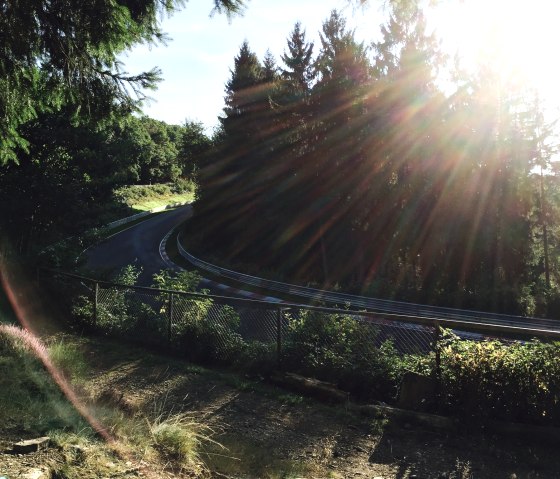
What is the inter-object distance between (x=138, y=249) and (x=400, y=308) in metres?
26.2

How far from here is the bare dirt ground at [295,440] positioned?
4527mm

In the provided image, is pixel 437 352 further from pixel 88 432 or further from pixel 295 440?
pixel 88 432

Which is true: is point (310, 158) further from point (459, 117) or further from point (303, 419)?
point (303, 419)

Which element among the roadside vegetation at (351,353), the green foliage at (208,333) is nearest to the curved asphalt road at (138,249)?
the roadside vegetation at (351,353)

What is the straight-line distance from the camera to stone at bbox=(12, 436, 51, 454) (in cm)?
347

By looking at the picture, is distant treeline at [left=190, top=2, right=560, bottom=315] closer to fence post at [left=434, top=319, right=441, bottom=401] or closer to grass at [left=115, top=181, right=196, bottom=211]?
fence post at [left=434, top=319, right=441, bottom=401]

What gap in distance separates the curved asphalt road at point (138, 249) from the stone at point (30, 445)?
20255 mm

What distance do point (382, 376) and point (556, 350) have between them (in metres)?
2.24

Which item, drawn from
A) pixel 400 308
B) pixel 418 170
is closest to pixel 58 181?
pixel 400 308

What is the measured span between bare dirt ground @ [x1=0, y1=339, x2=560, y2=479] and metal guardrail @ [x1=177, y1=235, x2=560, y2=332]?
7504 millimetres

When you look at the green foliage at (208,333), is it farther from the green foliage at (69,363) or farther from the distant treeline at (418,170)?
the distant treeline at (418,170)

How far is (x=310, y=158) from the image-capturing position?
32.8 m

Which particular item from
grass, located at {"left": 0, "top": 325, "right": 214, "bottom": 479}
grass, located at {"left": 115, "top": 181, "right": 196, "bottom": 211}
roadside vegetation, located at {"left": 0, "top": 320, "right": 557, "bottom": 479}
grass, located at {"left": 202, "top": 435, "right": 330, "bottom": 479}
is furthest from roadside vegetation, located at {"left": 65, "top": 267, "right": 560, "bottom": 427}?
grass, located at {"left": 115, "top": 181, "right": 196, "bottom": 211}

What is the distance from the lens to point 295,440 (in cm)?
531
